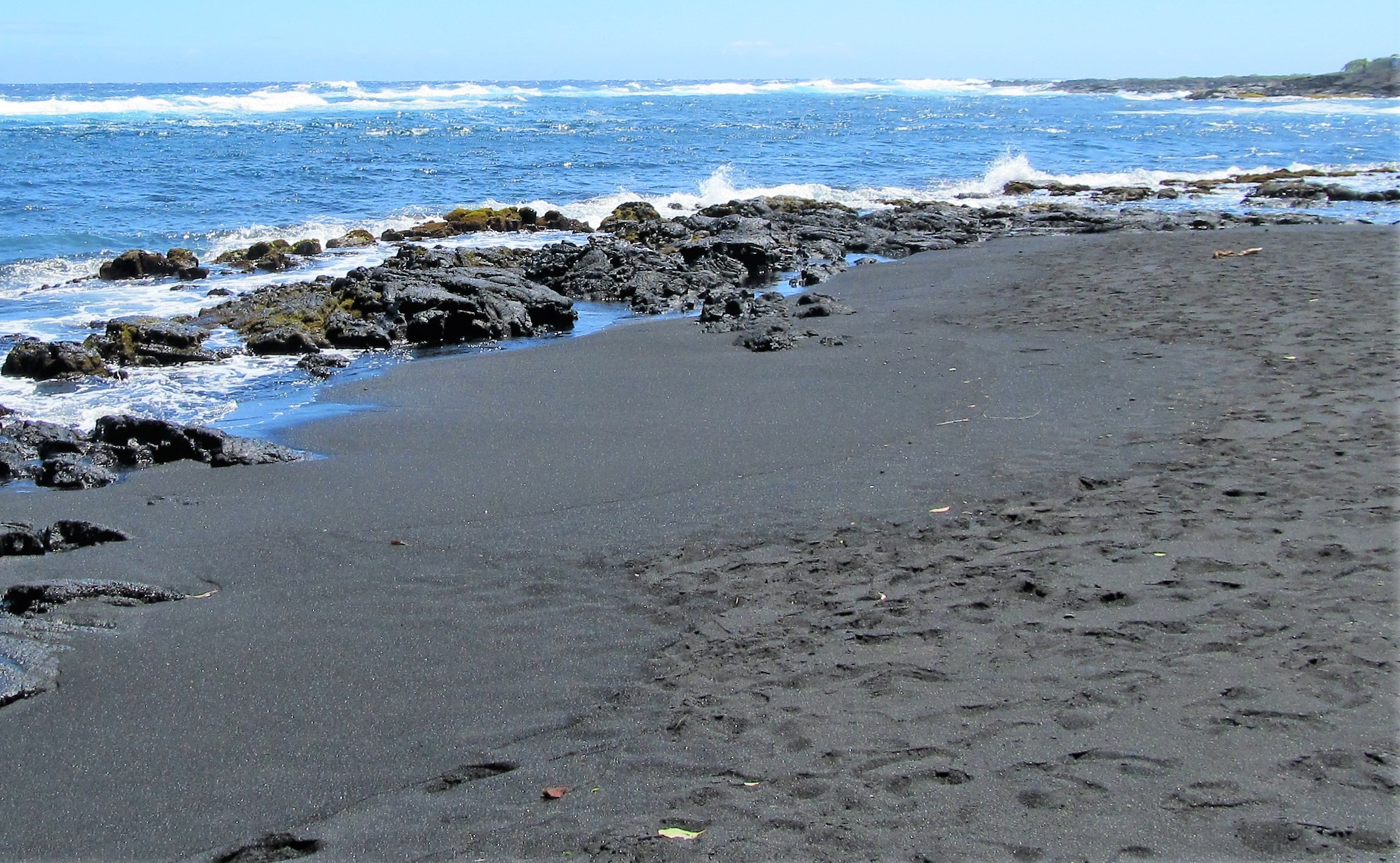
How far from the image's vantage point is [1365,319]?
9.80m

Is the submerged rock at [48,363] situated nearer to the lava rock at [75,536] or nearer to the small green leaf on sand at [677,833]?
the lava rock at [75,536]

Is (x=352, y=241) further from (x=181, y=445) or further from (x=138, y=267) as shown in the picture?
(x=181, y=445)

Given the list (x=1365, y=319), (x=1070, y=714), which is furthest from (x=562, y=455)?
(x=1365, y=319)

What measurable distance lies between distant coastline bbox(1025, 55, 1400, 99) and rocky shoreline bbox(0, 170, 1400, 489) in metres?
69.0

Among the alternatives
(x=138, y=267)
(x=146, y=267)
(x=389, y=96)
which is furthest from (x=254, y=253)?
(x=389, y=96)

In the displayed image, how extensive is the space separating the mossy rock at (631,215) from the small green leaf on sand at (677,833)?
18764 millimetres

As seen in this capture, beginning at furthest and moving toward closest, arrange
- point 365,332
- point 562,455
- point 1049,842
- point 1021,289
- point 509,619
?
point 1021,289 < point 365,332 < point 562,455 < point 509,619 < point 1049,842

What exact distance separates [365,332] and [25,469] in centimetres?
488

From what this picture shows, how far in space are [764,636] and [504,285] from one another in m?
9.67

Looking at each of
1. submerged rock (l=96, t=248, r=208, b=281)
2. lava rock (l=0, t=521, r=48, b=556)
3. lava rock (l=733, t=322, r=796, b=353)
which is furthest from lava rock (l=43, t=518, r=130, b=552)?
submerged rock (l=96, t=248, r=208, b=281)

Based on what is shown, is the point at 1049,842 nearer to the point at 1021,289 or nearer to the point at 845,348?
the point at 845,348

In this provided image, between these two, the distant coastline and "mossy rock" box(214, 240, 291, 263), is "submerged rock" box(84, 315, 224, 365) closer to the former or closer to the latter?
"mossy rock" box(214, 240, 291, 263)

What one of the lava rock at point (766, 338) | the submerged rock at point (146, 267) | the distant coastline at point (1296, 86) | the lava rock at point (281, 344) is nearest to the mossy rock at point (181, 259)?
the submerged rock at point (146, 267)

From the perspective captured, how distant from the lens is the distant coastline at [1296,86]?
77938 mm
